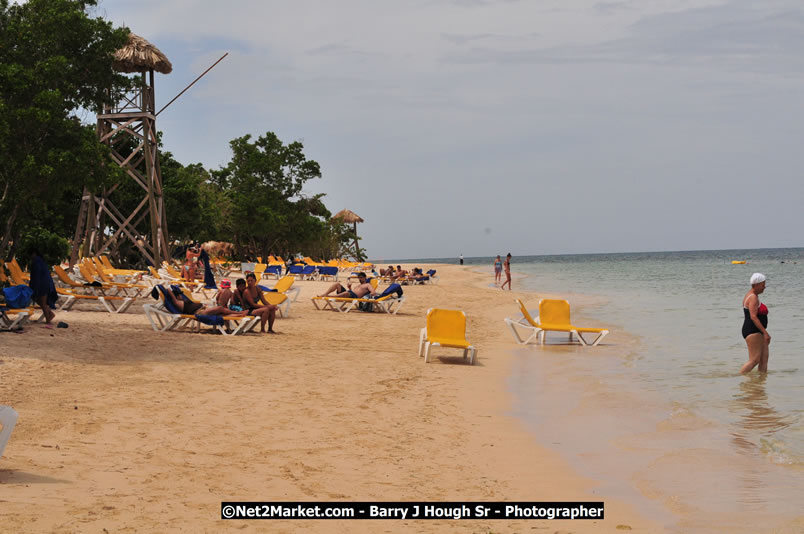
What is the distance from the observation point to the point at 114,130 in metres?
21.6

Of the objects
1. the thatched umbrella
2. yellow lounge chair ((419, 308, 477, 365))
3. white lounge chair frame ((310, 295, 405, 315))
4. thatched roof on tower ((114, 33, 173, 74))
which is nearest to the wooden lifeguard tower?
thatched roof on tower ((114, 33, 173, 74))

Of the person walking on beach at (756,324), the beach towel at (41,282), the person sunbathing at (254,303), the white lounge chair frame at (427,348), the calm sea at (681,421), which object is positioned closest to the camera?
the calm sea at (681,421)

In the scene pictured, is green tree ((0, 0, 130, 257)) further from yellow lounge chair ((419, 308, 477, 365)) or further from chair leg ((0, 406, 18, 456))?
chair leg ((0, 406, 18, 456))

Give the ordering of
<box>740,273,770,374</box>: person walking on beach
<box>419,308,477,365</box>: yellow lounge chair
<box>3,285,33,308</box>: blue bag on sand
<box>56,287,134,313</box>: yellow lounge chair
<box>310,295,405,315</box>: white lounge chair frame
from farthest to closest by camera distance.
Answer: <box>310,295,405,315</box>: white lounge chair frame
<box>56,287,134,313</box>: yellow lounge chair
<box>419,308,477,365</box>: yellow lounge chair
<box>3,285,33,308</box>: blue bag on sand
<box>740,273,770,374</box>: person walking on beach

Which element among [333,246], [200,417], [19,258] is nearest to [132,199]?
[19,258]

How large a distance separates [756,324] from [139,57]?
18.3m

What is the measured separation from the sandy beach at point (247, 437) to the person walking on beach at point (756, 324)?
2.95 m

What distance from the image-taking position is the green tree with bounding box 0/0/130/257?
1029 cm

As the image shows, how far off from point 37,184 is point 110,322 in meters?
2.70

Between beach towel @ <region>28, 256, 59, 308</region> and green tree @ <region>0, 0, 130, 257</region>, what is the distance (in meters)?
0.68

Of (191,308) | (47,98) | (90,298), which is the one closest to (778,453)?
(191,308)

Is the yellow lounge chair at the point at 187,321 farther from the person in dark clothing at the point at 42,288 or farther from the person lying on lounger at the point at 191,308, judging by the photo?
the person in dark clothing at the point at 42,288

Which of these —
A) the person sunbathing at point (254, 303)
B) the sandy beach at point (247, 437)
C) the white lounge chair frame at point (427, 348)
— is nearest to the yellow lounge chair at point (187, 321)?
the person sunbathing at point (254, 303)

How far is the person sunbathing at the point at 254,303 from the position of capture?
12375mm
